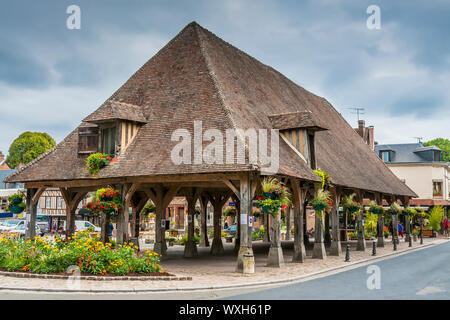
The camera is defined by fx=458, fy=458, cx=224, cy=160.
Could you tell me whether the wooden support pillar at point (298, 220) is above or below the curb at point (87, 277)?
above

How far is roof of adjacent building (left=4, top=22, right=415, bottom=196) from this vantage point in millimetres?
16359

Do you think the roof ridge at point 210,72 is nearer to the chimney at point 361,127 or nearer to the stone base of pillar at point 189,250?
the stone base of pillar at point 189,250

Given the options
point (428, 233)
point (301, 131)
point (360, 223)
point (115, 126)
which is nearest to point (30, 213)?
point (115, 126)

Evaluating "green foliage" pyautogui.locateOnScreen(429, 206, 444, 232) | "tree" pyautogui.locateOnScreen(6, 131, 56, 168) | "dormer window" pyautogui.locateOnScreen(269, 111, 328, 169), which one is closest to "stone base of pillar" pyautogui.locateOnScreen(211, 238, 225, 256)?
"dormer window" pyautogui.locateOnScreen(269, 111, 328, 169)

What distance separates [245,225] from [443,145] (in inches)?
2538


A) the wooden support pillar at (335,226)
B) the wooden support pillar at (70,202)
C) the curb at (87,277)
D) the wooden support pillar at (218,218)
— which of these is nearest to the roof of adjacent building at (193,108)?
the wooden support pillar at (335,226)

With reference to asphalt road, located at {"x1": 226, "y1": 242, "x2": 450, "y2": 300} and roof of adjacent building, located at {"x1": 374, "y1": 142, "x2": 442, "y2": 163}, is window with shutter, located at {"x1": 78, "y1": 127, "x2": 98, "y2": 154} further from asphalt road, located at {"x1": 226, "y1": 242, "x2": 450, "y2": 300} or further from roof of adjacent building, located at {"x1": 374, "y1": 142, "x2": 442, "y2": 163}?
roof of adjacent building, located at {"x1": 374, "y1": 142, "x2": 442, "y2": 163}

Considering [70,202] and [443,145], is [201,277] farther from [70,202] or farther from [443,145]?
[443,145]

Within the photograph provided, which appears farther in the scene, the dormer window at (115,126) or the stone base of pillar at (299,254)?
the stone base of pillar at (299,254)

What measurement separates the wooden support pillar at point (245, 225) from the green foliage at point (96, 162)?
5.54m

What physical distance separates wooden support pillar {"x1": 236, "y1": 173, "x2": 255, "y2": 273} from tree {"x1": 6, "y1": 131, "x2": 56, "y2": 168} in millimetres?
57027

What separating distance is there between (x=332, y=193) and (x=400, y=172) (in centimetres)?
3194

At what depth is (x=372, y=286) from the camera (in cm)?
1148

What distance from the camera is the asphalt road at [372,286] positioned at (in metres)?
10.1
